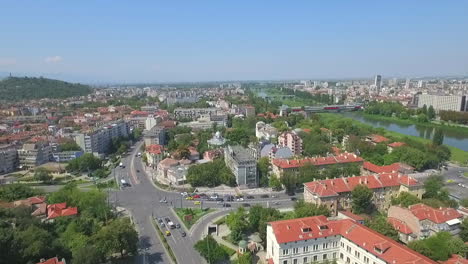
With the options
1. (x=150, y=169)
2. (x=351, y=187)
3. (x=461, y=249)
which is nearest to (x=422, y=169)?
(x=351, y=187)

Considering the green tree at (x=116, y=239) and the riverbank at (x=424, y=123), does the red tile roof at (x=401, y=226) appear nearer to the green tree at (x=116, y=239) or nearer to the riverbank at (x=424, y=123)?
the green tree at (x=116, y=239)

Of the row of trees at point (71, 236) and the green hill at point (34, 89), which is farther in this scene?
the green hill at point (34, 89)

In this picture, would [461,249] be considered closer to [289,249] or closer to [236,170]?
[289,249]

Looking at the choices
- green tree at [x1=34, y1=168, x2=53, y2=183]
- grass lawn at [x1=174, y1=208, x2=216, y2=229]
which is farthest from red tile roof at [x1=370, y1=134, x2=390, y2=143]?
green tree at [x1=34, y1=168, x2=53, y2=183]

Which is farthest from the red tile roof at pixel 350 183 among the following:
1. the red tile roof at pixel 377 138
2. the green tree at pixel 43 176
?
the green tree at pixel 43 176

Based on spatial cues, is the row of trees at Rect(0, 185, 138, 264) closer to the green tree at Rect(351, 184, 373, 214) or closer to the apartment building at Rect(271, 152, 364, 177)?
the green tree at Rect(351, 184, 373, 214)

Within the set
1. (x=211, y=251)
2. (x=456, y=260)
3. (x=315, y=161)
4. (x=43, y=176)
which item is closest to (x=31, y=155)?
(x=43, y=176)
